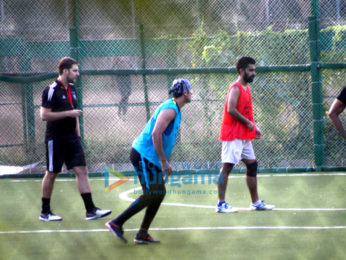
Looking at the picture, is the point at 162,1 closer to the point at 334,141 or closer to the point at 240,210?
the point at 334,141

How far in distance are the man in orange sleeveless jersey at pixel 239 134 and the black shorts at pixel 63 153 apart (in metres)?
1.74

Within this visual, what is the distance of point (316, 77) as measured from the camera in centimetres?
1074

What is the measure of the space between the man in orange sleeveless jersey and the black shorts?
1.74 metres

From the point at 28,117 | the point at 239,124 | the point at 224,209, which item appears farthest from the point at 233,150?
the point at 28,117

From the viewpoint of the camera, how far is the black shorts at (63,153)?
7508 millimetres

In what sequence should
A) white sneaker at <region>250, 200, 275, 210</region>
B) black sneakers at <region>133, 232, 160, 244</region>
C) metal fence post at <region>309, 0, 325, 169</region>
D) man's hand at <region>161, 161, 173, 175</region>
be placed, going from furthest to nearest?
metal fence post at <region>309, 0, 325, 169</region>
white sneaker at <region>250, 200, 275, 210</region>
black sneakers at <region>133, 232, 160, 244</region>
man's hand at <region>161, 161, 173, 175</region>

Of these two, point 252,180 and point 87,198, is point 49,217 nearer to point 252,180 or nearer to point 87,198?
point 87,198

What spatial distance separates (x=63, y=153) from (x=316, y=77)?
504 cm

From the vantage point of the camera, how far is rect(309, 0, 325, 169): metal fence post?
10703mm

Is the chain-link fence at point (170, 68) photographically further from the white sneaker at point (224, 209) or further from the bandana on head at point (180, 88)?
the bandana on head at point (180, 88)

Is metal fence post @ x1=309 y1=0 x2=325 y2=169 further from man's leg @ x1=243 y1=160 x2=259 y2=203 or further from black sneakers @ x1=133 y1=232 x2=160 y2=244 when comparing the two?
black sneakers @ x1=133 y1=232 x2=160 y2=244

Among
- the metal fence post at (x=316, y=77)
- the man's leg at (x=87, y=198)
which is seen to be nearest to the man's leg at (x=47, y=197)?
the man's leg at (x=87, y=198)

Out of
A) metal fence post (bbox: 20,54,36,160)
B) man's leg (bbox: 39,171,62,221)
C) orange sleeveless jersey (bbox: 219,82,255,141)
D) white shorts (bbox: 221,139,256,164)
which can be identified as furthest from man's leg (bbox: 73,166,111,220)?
metal fence post (bbox: 20,54,36,160)

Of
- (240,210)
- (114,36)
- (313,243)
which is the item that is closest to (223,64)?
(114,36)
